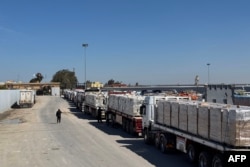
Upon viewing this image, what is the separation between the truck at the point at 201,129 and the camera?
43.2ft

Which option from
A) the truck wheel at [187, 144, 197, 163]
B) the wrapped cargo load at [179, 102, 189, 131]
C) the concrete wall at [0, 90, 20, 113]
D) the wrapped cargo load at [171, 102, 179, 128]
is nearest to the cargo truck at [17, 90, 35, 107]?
the concrete wall at [0, 90, 20, 113]

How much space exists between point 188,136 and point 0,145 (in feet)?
42.6

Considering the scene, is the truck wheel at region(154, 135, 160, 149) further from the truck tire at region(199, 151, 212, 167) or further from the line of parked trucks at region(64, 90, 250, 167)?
the truck tire at region(199, 151, 212, 167)

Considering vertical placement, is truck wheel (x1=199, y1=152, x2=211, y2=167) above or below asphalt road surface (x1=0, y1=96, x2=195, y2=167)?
above

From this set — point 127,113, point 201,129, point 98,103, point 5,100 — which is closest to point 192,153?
point 201,129

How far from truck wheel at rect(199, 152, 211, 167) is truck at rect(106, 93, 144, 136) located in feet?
41.2

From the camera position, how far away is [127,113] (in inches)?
1224

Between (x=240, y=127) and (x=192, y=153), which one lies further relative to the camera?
(x=192, y=153)

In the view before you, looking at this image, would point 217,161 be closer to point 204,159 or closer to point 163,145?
point 204,159

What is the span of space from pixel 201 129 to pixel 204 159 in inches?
46.0

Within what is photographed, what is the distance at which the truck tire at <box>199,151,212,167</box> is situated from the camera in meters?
15.1

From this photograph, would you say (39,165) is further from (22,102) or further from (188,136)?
(22,102)

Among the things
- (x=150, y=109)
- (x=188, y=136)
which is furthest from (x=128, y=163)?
(x=150, y=109)

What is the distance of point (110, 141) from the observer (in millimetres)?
26016
